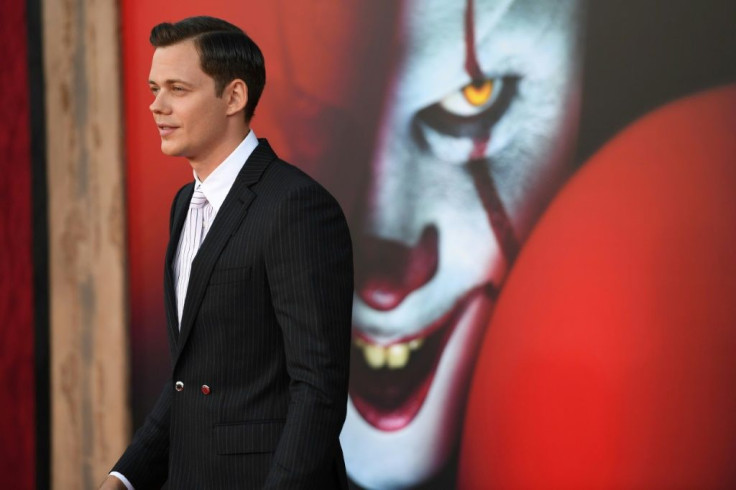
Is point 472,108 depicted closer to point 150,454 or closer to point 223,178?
point 223,178

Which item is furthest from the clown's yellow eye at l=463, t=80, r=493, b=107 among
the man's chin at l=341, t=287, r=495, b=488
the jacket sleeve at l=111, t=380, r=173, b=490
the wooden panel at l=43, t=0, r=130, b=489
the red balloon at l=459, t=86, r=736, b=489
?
the wooden panel at l=43, t=0, r=130, b=489

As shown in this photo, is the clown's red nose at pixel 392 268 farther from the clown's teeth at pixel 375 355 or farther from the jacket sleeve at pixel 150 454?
the jacket sleeve at pixel 150 454

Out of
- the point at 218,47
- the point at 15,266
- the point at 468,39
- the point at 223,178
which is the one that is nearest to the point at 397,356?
the point at 468,39

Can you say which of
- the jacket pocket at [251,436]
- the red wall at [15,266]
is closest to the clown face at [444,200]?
the jacket pocket at [251,436]

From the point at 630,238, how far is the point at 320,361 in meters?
1.07

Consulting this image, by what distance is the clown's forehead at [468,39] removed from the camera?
240 centimetres

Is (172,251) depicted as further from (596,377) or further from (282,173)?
(596,377)

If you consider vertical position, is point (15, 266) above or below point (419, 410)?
above

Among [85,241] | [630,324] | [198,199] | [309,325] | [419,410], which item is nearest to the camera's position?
[309,325]

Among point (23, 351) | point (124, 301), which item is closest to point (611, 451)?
point (124, 301)

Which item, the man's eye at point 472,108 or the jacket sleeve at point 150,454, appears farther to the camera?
the man's eye at point 472,108

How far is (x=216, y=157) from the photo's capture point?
170 cm

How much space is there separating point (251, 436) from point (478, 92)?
1278 mm

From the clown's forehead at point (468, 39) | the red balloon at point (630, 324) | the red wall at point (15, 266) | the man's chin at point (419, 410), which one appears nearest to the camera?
the red balloon at point (630, 324)
